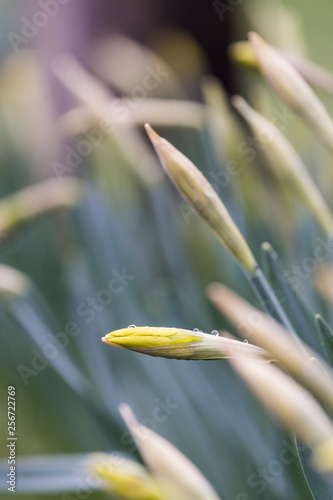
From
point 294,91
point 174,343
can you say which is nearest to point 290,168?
point 294,91

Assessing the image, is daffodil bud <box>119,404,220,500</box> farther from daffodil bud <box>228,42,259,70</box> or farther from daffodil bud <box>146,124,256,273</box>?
daffodil bud <box>228,42,259,70</box>

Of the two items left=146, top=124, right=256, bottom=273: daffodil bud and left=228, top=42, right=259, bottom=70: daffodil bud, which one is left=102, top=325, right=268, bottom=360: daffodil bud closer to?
left=146, top=124, right=256, bottom=273: daffodil bud

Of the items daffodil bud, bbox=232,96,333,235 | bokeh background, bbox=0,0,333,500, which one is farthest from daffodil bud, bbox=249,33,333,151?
bokeh background, bbox=0,0,333,500

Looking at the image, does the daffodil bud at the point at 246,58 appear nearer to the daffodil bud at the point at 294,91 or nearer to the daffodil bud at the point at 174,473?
the daffodil bud at the point at 294,91

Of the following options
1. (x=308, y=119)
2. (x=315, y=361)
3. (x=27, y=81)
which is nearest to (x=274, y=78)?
(x=308, y=119)

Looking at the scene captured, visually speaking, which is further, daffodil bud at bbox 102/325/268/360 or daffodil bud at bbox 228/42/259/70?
daffodil bud at bbox 228/42/259/70

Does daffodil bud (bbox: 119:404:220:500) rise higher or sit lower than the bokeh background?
lower

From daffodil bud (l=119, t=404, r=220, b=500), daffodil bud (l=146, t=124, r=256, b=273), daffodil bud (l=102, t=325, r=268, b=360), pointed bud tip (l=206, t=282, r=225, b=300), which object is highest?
daffodil bud (l=146, t=124, r=256, b=273)

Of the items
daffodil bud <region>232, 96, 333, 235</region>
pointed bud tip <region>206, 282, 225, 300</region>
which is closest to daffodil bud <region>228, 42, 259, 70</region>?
daffodil bud <region>232, 96, 333, 235</region>

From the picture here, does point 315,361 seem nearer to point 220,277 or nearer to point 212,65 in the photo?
point 220,277
